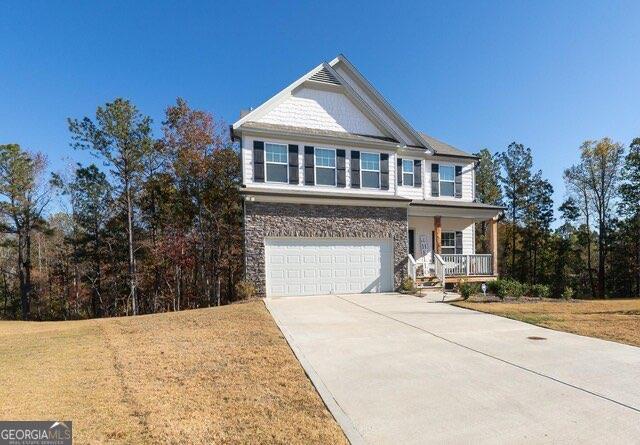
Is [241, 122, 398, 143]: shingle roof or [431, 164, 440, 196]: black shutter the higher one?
[241, 122, 398, 143]: shingle roof

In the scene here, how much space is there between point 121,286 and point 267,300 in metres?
17.8

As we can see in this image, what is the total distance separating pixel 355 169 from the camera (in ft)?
50.9

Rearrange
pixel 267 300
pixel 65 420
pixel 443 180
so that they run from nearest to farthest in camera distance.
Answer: pixel 65 420
pixel 267 300
pixel 443 180

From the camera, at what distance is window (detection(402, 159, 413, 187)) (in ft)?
57.7

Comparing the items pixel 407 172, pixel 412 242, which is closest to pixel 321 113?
pixel 407 172

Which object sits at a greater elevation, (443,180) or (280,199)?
(443,180)

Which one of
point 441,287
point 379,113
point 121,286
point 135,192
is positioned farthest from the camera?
point 121,286

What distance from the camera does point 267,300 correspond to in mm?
12633

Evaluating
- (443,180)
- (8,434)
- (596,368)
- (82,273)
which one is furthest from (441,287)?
(82,273)

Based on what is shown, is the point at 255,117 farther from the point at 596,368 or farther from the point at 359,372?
the point at 596,368

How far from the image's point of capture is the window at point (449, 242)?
18.7m

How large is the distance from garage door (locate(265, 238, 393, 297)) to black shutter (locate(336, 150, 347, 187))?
267 cm

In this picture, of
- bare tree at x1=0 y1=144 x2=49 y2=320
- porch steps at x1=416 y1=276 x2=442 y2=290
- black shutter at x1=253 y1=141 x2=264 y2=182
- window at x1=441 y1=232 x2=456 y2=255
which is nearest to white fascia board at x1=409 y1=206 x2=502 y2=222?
window at x1=441 y1=232 x2=456 y2=255

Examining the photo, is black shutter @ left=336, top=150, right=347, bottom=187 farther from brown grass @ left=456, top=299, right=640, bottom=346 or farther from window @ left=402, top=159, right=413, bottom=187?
brown grass @ left=456, top=299, right=640, bottom=346
